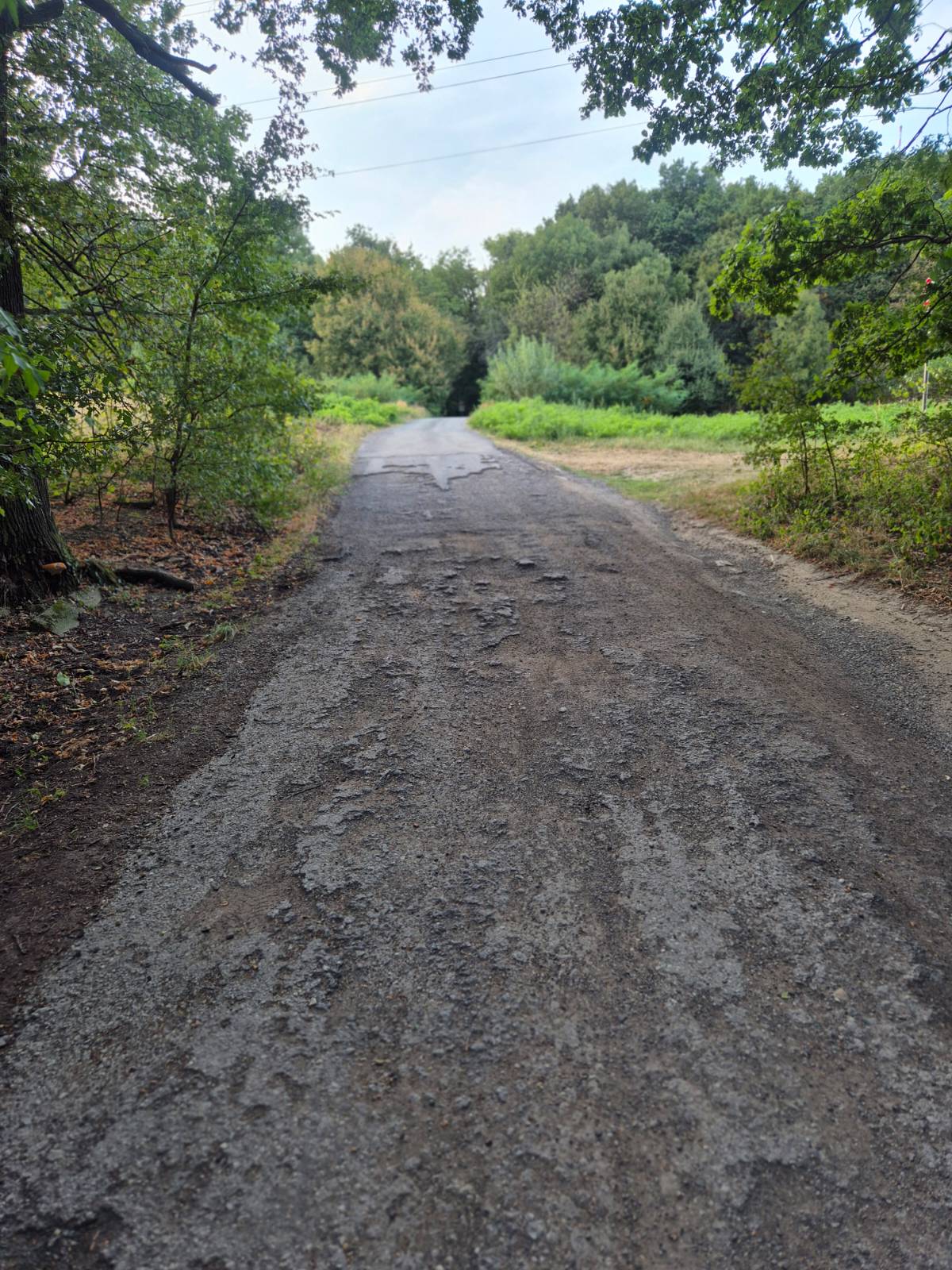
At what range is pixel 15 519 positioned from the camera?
4.59 m

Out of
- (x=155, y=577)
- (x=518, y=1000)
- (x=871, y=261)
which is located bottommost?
(x=518, y=1000)

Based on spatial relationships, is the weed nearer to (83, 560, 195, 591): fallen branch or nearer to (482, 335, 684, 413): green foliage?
(83, 560, 195, 591): fallen branch

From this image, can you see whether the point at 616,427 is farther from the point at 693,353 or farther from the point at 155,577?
the point at 155,577

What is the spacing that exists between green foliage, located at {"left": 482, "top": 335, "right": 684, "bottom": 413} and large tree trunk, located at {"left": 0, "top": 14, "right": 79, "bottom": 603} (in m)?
19.1

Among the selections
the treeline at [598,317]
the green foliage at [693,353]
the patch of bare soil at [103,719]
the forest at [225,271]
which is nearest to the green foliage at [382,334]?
the treeline at [598,317]

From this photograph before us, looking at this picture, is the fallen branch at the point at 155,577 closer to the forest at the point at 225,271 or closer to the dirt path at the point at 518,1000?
the forest at the point at 225,271

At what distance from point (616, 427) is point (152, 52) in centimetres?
1221

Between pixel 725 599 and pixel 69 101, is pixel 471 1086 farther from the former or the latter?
pixel 69 101

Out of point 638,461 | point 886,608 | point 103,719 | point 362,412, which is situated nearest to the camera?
point 103,719

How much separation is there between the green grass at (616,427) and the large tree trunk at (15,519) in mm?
12035

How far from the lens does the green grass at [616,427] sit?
14867mm

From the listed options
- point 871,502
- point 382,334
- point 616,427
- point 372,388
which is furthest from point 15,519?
point 382,334

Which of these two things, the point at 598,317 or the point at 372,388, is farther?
the point at 372,388

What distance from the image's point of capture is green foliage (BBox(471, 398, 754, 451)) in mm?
14961
